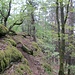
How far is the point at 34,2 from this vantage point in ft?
45.8

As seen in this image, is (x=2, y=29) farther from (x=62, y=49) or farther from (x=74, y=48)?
(x=74, y=48)

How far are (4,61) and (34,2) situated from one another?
881cm

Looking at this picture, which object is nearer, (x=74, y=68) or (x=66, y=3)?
(x=66, y=3)

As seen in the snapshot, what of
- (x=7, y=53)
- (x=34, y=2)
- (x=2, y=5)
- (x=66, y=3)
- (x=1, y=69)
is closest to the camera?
(x=1, y=69)

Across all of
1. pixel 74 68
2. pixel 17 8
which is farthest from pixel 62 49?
pixel 17 8

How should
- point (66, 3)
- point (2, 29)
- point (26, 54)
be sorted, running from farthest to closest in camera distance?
point (26, 54)
point (66, 3)
point (2, 29)

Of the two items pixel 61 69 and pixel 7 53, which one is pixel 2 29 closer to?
pixel 7 53

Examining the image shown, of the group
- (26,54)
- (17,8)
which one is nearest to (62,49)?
(26,54)

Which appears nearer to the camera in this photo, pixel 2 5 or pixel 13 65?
pixel 13 65

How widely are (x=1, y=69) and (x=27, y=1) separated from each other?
372 inches

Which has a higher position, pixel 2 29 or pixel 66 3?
pixel 66 3

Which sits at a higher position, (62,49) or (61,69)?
(62,49)

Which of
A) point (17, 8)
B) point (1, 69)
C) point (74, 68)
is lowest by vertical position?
point (74, 68)

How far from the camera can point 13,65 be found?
710 cm
